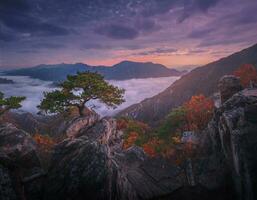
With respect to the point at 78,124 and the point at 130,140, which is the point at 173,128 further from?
the point at 78,124

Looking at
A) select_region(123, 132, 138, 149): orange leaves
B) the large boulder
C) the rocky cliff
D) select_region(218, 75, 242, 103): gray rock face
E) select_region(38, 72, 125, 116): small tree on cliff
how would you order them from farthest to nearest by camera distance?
1. select_region(123, 132, 138, 149): orange leaves
2. select_region(38, 72, 125, 116): small tree on cliff
3. select_region(218, 75, 242, 103): gray rock face
4. the rocky cliff
5. the large boulder

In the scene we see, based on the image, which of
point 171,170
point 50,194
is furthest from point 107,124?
point 50,194

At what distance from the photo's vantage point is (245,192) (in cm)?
1903

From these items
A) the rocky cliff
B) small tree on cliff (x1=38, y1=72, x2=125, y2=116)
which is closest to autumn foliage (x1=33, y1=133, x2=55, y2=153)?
small tree on cliff (x1=38, y1=72, x2=125, y2=116)

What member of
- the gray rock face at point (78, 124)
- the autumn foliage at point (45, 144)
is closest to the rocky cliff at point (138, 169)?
the autumn foliage at point (45, 144)

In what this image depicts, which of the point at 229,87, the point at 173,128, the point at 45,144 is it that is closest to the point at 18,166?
the point at 229,87

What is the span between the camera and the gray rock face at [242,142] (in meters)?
18.4

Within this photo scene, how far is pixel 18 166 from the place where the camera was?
18047 millimetres

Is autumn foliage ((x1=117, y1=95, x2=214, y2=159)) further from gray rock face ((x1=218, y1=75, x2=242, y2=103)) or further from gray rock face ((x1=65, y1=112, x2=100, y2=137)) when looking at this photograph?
gray rock face ((x1=218, y1=75, x2=242, y2=103))

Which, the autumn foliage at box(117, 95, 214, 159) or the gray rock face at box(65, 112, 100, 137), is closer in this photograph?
the gray rock face at box(65, 112, 100, 137)

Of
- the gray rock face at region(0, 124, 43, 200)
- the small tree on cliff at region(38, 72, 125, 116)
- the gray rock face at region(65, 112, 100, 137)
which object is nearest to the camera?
the gray rock face at region(0, 124, 43, 200)

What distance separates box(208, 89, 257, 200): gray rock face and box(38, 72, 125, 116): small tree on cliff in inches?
745

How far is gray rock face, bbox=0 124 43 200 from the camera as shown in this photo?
53.9ft

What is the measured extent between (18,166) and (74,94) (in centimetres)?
1788
